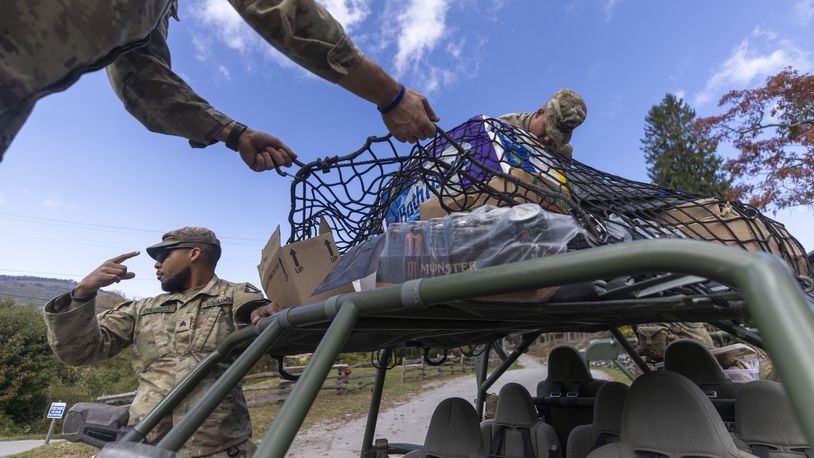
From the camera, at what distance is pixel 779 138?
1080 cm

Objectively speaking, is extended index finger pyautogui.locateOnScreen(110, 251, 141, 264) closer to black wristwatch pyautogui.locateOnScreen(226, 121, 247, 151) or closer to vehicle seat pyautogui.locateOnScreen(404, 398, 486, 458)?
black wristwatch pyautogui.locateOnScreen(226, 121, 247, 151)

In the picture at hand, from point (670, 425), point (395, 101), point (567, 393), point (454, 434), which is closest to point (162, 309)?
point (454, 434)

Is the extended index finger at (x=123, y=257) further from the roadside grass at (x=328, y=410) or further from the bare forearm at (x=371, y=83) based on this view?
the roadside grass at (x=328, y=410)

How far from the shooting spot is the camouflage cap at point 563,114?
9.20 ft

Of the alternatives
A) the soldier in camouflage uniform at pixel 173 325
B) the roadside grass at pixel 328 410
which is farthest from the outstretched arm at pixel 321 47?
the roadside grass at pixel 328 410

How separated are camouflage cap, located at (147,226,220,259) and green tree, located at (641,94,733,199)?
19657 millimetres

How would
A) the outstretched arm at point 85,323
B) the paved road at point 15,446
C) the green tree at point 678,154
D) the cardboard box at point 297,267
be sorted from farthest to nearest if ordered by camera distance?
the green tree at point 678,154 → the paved road at point 15,446 → the outstretched arm at point 85,323 → the cardboard box at point 297,267

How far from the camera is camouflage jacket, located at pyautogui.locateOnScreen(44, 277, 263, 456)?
8.54 feet

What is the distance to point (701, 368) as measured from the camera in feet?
11.2

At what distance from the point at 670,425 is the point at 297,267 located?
1565 mm

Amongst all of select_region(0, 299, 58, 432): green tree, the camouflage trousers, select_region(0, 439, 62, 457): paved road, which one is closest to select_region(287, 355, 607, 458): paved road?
the camouflage trousers

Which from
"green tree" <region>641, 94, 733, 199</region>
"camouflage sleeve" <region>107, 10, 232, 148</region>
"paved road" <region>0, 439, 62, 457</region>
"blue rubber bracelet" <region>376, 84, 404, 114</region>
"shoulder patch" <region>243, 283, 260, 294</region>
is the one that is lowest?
"paved road" <region>0, 439, 62, 457</region>

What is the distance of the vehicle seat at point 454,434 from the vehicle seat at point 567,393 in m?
1.47

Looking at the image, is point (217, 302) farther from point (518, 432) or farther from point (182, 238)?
point (518, 432)
